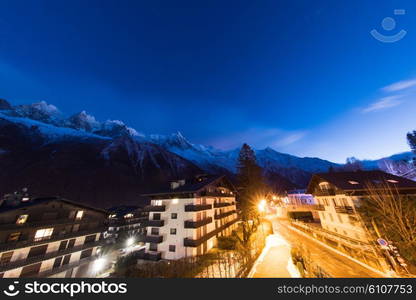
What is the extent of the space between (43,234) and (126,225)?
28.7 metres

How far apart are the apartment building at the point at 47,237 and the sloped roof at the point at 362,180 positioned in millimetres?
45001

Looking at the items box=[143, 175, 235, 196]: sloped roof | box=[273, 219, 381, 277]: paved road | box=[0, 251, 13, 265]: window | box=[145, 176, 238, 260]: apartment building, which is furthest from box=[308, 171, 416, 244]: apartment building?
box=[0, 251, 13, 265]: window

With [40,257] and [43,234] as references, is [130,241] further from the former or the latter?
[43,234]

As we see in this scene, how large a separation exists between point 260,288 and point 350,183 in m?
25.4

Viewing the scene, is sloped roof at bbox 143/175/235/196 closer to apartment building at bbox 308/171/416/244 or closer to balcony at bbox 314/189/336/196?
apartment building at bbox 308/171/416/244

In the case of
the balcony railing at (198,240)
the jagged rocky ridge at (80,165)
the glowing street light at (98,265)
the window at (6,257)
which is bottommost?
the glowing street light at (98,265)

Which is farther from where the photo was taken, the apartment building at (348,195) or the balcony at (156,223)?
the balcony at (156,223)

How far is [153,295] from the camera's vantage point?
6590 millimetres

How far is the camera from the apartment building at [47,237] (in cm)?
1994

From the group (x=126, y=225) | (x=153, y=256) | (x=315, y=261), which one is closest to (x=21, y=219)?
(x=153, y=256)

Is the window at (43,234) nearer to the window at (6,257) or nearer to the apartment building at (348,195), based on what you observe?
the window at (6,257)

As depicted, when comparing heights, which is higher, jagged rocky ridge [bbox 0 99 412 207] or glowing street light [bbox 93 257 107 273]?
jagged rocky ridge [bbox 0 99 412 207]

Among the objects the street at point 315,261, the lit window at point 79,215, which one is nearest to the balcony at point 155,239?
the lit window at point 79,215

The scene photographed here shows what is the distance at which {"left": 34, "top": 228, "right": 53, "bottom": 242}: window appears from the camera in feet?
73.5
